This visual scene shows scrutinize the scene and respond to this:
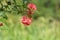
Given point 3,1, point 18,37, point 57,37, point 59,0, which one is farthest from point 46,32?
point 59,0

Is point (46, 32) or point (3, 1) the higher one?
point (3, 1)

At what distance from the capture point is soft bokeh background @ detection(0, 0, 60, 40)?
2500 mm

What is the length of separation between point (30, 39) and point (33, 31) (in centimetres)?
56

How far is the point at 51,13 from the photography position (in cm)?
824

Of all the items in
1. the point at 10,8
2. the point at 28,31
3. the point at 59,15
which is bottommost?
the point at 59,15

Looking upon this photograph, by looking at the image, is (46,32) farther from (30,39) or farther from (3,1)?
(3,1)

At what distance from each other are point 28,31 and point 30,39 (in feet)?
2.47

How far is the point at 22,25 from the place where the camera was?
177 inches

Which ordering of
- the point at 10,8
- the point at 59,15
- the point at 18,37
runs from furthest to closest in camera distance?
the point at 59,15 < the point at 18,37 < the point at 10,8

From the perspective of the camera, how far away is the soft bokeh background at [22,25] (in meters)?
2.50

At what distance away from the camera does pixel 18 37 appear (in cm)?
416

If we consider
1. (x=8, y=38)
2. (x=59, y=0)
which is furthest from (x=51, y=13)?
(x=8, y=38)

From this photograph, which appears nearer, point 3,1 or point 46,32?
point 3,1

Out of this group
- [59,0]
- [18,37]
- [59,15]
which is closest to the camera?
[18,37]
